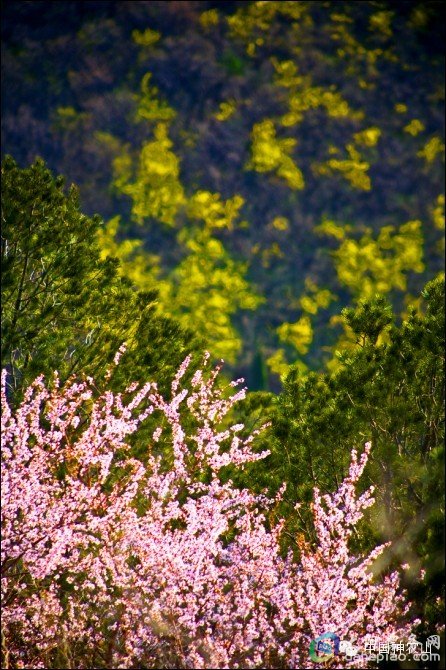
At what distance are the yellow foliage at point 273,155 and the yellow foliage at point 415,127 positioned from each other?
6207mm

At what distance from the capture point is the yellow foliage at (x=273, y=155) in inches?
1486

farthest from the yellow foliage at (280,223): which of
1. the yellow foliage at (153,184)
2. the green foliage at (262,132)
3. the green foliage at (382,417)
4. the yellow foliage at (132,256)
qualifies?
the green foliage at (382,417)

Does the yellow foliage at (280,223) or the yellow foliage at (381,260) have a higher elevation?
the yellow foliage at (280,223)

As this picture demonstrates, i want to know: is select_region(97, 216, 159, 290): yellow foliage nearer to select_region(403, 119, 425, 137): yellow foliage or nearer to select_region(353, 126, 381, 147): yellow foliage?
select_region(353, 126, 381, 147): yellow foliage

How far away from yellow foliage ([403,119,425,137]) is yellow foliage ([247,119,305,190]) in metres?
6.21

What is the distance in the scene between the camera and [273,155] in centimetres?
3847

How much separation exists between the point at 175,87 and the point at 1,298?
32611 millimetres

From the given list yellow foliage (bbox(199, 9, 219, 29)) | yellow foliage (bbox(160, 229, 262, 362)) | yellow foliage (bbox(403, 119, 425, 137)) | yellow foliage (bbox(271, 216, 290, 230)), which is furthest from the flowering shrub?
yellow foliage (bbox(199, 9, 219, 29))

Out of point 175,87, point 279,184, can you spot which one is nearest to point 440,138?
point 279,184

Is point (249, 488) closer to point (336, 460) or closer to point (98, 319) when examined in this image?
point (336, 460)

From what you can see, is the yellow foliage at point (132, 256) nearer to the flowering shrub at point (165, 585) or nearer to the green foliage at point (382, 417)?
the green foliage at point (382, 417)

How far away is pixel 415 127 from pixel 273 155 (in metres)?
7.65

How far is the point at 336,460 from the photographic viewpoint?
A: 7840mm

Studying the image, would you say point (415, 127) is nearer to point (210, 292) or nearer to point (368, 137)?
point (368, 137)
